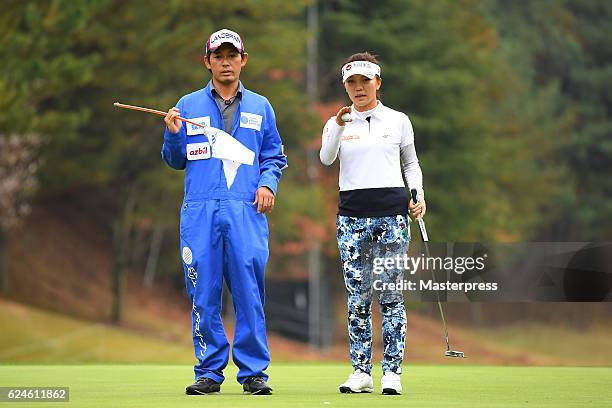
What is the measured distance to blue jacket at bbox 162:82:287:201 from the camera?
808 centimetres

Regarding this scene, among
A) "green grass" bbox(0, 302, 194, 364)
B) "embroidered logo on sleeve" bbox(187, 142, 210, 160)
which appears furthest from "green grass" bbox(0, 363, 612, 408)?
"green grass" bbox(0, 302, 194, 364)

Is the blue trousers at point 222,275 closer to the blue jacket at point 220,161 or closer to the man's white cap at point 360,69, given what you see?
the blue jacket at point 220,161

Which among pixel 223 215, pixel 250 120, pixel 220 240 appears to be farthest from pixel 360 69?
pixel 220 240

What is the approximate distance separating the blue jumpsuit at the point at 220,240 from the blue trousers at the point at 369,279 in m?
0.53

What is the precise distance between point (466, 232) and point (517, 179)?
32.4 feet

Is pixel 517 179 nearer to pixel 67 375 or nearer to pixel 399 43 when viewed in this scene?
pixel 399 43

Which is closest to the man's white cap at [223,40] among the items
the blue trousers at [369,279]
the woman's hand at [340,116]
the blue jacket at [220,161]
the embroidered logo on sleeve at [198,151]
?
the blue jacket at [220,161]

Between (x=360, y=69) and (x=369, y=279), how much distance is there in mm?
1265

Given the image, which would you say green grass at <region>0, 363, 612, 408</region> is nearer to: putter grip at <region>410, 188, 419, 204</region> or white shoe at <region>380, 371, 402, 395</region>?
white shoe at <region>380, 371, 402, 395</region>

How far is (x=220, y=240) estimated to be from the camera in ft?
26.6

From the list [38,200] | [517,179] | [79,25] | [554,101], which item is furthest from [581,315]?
[554,101]

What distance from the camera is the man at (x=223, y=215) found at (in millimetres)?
8062

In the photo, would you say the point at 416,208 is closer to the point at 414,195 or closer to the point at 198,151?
the point at 414,195

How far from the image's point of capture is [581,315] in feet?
48.5
